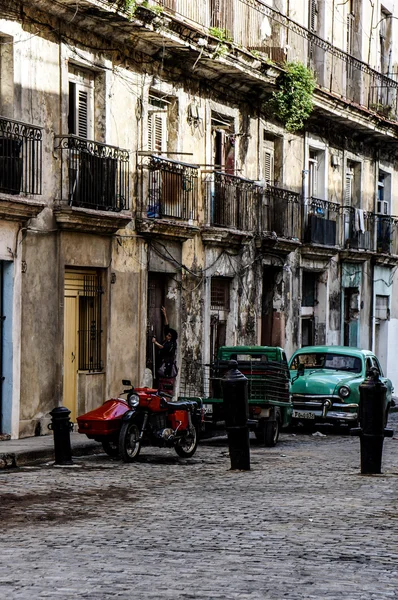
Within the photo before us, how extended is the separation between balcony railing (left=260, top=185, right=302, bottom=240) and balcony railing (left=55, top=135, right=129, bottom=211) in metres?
6.48

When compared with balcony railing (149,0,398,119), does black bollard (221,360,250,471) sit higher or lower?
lower

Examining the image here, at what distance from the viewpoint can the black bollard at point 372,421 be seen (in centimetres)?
1370

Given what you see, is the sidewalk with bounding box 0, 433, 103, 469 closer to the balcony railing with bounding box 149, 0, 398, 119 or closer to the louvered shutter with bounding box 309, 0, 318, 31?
the balcony railing with bounding box 149, 0, 398, 119

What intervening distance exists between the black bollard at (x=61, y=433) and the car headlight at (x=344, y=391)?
303 inches

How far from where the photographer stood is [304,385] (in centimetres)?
2180

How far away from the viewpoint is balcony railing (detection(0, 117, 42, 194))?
17.3m

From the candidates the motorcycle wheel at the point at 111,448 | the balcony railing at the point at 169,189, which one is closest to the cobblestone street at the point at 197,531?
the motorcycle wheel at the point at 111,448

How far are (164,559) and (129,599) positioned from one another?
1.33 metres

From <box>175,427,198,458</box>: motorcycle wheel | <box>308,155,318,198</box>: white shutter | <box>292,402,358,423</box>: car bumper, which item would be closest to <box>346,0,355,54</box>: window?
<box>308,155,318,198</box>: white shutter

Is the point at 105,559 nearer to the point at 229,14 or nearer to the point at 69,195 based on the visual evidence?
the point at 69,195

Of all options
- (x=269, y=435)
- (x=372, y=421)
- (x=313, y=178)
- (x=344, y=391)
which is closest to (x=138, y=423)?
(x=372, y=421)

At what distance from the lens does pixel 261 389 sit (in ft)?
61.9

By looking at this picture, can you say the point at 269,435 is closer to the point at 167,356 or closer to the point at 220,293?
the point at 167,356

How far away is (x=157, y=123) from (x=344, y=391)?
5887mm
